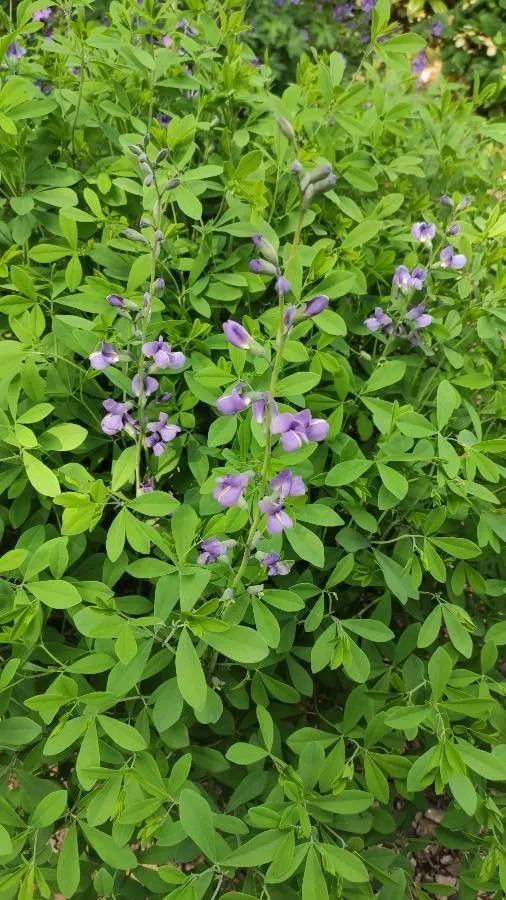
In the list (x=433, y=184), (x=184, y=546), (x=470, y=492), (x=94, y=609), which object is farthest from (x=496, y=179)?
(x=94, y=609)

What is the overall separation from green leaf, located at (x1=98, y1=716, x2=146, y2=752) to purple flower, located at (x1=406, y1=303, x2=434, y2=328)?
1.19 meters

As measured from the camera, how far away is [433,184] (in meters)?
2.42

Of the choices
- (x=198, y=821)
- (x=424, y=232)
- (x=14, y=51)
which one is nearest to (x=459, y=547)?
(x=198, y=821)

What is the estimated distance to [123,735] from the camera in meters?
1.31

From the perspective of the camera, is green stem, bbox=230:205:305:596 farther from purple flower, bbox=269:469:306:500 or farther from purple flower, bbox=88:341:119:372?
purple flower, bbox=88:341:119:372

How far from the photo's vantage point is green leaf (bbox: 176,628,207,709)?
123cm

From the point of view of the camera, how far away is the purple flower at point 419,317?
1768 millimetres

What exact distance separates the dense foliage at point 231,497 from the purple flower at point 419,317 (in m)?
0.02

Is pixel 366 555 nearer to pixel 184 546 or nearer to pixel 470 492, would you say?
pixel 470 492

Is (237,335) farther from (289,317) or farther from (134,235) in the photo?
(134,235)

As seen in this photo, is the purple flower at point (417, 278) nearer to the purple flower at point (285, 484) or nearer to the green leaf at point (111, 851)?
the purple flower at point (285, 484)

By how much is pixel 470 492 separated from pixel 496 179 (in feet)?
4.29

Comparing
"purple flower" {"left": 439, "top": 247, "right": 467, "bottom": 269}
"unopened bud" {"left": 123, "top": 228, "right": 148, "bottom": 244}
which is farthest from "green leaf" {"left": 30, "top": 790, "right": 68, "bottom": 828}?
"purple flower" {"left": 439, "top": 247, "right": 467, "bottom": 269}

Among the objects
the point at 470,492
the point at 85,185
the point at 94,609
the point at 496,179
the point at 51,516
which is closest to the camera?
the point at 94,609
